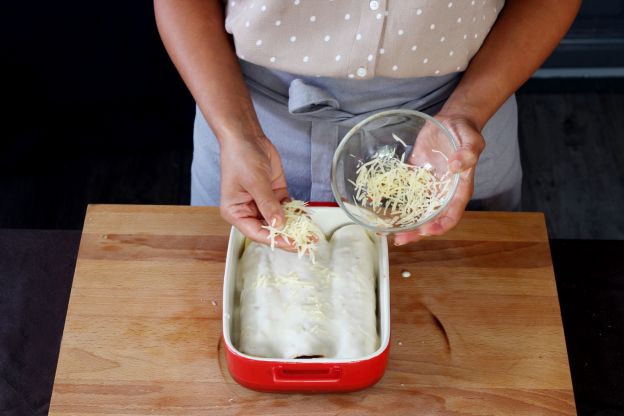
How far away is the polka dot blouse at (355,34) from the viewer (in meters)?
1.11

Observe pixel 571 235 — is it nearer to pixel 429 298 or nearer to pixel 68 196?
pixel 429 298

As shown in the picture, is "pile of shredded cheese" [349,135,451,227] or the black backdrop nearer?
"pile of shredded cheese" [349,135,451,227]

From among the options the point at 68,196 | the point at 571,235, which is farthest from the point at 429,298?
the point at 68,196

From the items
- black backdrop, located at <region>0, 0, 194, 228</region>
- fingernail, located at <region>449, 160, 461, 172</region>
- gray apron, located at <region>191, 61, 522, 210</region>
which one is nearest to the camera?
fingernail, located at <region>449, 160, 461, 172</region>

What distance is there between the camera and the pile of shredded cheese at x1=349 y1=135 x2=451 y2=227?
1.12 m

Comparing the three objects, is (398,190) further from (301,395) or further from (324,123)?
(301,395)

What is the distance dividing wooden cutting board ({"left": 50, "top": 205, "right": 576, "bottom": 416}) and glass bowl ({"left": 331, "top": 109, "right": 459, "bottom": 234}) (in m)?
0.17

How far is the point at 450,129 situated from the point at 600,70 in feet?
5.72

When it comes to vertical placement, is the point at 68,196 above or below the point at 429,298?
below

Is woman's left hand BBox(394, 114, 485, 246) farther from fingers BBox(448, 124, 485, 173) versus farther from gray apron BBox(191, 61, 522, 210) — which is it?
gray apron BBox(191, 61, 522, 210)

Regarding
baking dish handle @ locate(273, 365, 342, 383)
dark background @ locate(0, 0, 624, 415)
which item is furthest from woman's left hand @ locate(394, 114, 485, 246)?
dark background @ locate(0, 0, 624, 415)

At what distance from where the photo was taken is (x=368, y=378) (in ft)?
3.51

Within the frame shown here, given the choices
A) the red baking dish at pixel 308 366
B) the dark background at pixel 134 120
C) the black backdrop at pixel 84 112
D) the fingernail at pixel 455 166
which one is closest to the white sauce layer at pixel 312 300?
the red baking dish at pixel 308 366

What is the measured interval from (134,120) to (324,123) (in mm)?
1223
